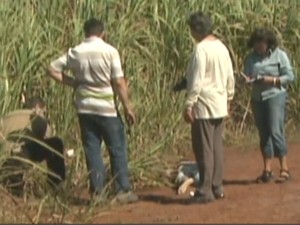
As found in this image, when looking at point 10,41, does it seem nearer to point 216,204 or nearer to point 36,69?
point 36,69

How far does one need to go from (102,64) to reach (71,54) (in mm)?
358

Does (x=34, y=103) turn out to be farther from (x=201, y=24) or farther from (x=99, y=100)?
(x=201, y=24)

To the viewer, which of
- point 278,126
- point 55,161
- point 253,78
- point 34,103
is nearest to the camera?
point 55,161

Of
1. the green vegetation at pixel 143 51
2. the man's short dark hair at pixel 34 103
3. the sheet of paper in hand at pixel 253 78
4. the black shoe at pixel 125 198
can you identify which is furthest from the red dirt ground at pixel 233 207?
the man's short dark hair at pixel 34 103

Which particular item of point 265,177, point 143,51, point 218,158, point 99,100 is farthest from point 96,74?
point 143,51

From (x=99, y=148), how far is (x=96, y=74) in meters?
0.70

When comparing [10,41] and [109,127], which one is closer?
[109,127]

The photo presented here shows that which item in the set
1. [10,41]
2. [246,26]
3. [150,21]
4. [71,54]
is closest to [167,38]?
[150,21]

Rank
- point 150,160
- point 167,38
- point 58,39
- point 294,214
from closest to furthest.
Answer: point 294,214
point 150,160
point 58,39
point 167,38

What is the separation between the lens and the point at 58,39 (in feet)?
42.6

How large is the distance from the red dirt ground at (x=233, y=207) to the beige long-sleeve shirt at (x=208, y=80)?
33.2 inches

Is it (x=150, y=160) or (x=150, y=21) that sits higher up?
(x=150, y=21)

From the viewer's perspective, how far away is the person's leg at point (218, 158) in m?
10.6

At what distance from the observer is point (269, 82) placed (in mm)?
11367
